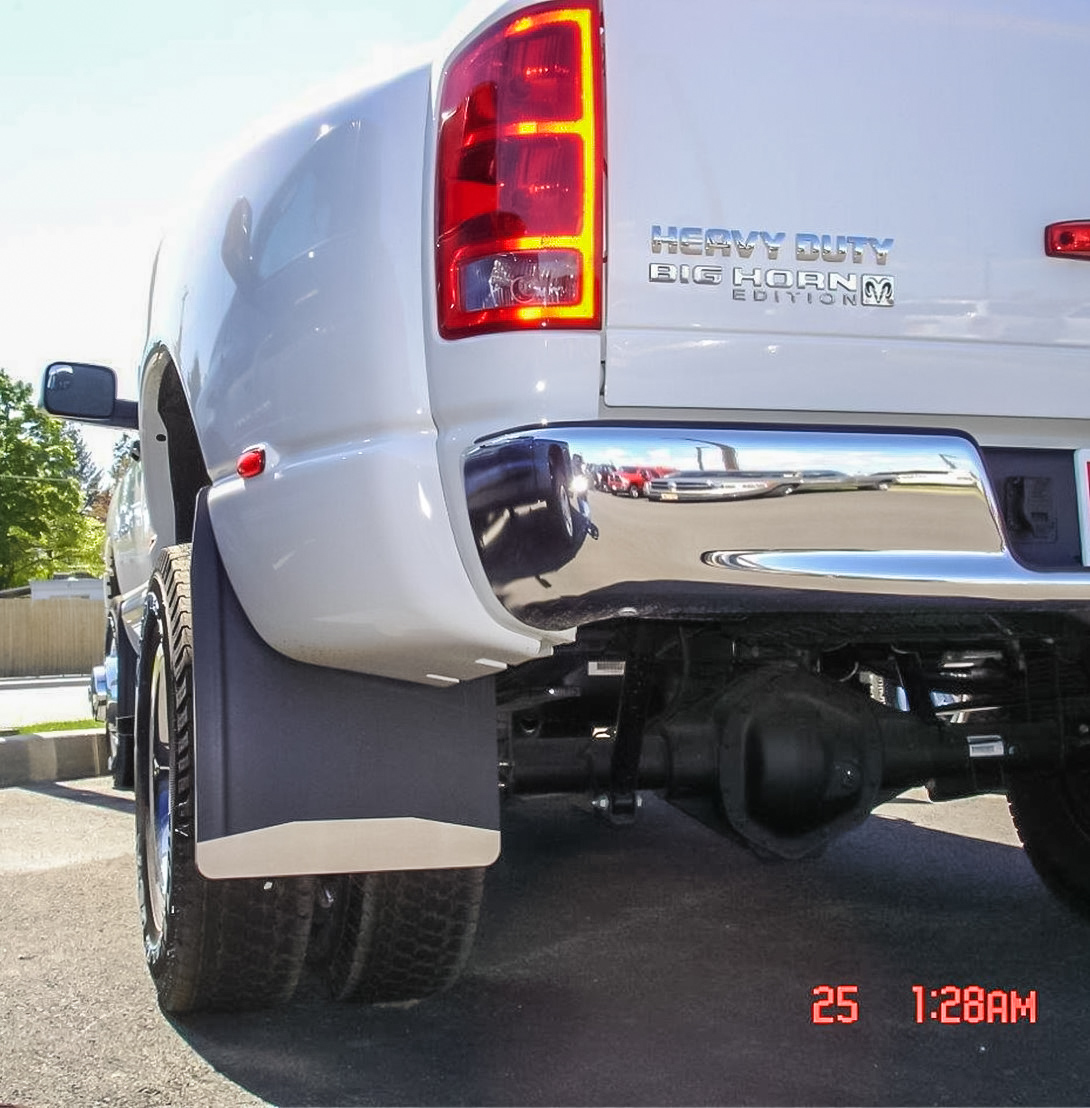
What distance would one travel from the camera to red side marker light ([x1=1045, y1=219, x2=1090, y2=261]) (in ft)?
7.08

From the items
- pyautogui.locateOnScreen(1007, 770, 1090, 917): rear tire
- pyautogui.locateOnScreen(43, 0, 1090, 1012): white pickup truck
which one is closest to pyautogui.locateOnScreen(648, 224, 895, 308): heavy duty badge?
pyautogui.locateOnScreen(43, 0, 1090, 1012): white pickup truck

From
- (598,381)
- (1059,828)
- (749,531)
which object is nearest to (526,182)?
(598,381)

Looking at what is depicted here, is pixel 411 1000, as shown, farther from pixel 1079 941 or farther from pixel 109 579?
pixel 109 579

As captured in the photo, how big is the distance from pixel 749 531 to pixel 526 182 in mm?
604

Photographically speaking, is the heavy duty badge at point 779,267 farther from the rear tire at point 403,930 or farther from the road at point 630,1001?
the road at point 630,1001

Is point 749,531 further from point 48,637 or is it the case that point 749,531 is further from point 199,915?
point 48,637

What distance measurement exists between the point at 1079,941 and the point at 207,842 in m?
2.28

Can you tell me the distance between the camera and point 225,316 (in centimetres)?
250

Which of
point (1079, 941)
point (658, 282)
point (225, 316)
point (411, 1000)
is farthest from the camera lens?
point (1079, 941)

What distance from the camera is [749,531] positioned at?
192 cm

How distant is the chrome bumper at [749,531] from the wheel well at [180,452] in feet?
4.80

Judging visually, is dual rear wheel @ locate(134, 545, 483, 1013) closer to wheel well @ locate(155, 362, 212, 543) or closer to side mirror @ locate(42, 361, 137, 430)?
wheel well @ locate(155, 362, 212, 543)

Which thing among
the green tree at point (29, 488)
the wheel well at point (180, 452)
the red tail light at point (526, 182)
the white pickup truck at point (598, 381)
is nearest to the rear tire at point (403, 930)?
the white pickup truck at point (598, 381)

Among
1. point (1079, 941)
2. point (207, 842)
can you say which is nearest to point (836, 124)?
point (207, 842)
